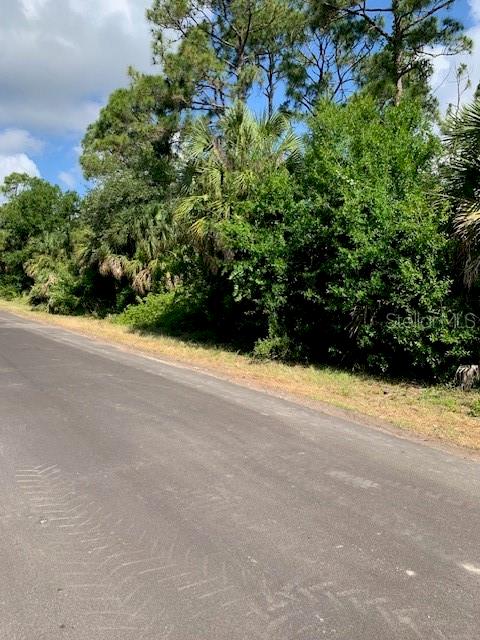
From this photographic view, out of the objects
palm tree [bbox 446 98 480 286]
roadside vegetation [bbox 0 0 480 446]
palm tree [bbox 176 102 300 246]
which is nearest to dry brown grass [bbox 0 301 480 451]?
roadside vegetation [bbox 0 0 480 446]

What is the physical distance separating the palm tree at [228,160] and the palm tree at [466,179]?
189 inches

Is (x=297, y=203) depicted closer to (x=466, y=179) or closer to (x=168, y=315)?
(x=466, y=179)

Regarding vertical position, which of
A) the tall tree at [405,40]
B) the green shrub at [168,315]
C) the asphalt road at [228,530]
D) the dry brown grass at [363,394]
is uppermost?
the tall tree at [405,40]

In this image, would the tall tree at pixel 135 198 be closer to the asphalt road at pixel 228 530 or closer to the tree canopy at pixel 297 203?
the tree canopy at pixel 297 203

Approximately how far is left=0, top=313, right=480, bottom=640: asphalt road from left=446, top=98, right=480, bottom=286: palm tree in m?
4.04

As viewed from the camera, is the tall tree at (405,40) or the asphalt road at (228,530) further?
the tall tree at (405,40)

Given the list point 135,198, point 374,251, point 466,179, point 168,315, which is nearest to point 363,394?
point 374,251

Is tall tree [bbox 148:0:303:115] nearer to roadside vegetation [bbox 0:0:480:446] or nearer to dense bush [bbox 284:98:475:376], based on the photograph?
roadside vegetation [bbox 0:0:480:446]

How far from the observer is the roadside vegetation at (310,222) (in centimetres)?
975

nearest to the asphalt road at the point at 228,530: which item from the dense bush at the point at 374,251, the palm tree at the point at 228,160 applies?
the dense bush at the point at 374,251

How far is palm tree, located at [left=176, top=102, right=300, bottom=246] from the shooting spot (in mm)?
13930

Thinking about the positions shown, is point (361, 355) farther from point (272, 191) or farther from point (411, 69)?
point (411, 69)

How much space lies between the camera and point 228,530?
153 inches

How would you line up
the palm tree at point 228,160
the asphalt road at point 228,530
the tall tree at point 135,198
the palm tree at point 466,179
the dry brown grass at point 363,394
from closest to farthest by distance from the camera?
the asphalt road at point 228,530 < the dry brown grass at point 363,394 < the palm tree at point 466,179 < the palm tree at point 228,160 < the tall tree at point 135,198
